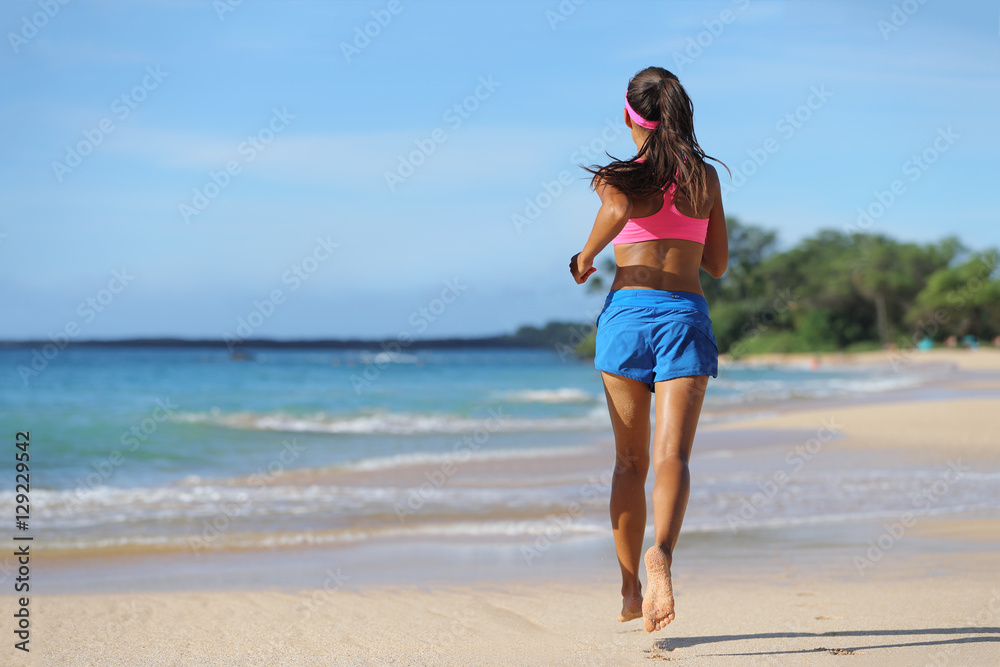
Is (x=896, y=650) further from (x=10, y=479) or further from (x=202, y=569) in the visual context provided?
(x=10, y=479)

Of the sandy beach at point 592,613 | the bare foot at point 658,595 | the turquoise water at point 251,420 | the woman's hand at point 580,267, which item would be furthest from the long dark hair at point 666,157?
the turquoise water at point 251,420

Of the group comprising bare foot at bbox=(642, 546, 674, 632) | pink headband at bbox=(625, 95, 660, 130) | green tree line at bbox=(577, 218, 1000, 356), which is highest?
green tree line at bbox=(577, 218, 1000, 356)

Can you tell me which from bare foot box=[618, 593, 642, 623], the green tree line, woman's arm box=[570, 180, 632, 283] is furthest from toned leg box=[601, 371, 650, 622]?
the green tree line

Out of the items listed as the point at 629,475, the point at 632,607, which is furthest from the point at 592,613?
the point at 629,475

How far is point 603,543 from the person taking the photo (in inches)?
214

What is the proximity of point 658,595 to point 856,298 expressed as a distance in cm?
7041

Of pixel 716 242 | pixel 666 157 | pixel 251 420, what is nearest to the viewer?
pixel 666 157

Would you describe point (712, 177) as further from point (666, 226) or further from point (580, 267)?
point (580, 267)

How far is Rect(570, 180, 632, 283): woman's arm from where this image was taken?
9.16 ft

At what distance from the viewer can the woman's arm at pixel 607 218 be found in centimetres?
279

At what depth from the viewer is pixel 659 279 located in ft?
9.43

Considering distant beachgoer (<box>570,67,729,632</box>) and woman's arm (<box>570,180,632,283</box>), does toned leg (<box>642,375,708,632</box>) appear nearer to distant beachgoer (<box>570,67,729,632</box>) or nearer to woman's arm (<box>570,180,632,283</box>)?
distant beachgoer (<box>570,67,729,632</box>)

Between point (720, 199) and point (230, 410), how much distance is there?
62.8 ft

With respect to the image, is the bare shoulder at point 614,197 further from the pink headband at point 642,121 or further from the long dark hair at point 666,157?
the pink headband at point 642,121
